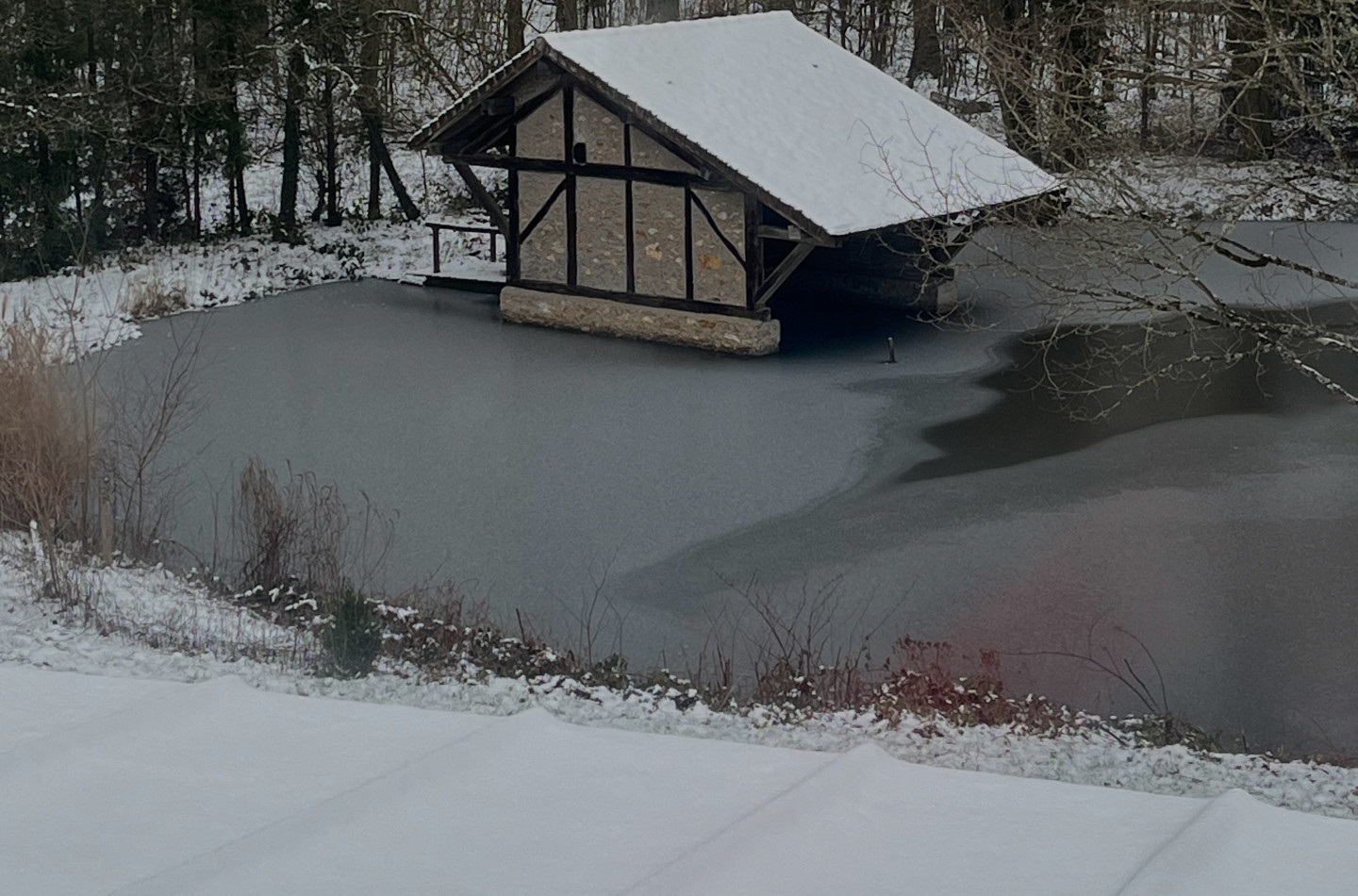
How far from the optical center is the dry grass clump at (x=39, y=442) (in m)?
9.31

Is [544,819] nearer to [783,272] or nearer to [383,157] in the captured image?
[783,272]

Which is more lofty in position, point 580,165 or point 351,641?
point 580,165

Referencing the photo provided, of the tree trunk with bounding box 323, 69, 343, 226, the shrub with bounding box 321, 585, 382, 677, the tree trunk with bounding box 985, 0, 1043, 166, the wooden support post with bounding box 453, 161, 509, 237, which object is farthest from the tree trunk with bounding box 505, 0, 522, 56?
the shrub with bounding box 321, 585, 382, 677

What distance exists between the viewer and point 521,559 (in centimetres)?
1057

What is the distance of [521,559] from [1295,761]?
204 inches

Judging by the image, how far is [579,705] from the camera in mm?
7434

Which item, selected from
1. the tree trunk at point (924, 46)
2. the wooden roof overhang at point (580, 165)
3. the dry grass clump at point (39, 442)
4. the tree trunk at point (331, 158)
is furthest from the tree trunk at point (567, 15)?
the dry grass clump at point (39, 442)

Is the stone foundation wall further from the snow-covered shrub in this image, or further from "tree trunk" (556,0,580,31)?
"tree trunk" (556,0,580,31)

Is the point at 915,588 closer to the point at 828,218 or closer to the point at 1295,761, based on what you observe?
the point at 1295,761

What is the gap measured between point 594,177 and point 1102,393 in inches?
242

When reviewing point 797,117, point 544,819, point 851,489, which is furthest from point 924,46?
point 544,819

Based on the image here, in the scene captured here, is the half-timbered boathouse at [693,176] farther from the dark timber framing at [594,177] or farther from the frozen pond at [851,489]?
the frozen pond at [851,489]

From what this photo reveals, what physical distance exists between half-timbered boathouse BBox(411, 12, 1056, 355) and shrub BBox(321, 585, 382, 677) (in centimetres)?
863

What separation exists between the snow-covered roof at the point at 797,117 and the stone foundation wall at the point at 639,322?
156 centimetres
